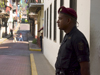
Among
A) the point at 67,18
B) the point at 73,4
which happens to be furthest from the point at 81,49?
the point at 73,4

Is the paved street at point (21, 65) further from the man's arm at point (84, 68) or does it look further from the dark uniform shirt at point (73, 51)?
the man's arm at point (84, 68)

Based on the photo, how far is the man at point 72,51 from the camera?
2.95 metres

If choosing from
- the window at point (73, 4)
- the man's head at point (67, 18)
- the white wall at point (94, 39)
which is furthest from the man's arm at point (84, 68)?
the window at point (73, 4)

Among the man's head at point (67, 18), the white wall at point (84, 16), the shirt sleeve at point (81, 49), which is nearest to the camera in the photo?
the shirt sleeve at point (81, 49)

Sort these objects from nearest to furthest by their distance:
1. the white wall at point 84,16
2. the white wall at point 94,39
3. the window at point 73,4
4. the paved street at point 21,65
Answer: the white wall at point 94,39 < the white wall at point 84,16 < the window at point 73,4 < the paved street at point 21,65

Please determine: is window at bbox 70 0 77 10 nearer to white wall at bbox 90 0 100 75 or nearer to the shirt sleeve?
white wall at bbox 90 0 100 75

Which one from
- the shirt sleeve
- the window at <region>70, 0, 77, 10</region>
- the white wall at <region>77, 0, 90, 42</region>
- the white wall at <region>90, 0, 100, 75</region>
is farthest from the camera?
the window at <region>70, 0, 77, 10</region>

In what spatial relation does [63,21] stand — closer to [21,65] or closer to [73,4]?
[73,4]

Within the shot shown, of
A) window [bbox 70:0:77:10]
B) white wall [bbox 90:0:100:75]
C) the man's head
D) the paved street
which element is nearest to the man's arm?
the man's head

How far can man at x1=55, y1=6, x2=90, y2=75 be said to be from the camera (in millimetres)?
2945

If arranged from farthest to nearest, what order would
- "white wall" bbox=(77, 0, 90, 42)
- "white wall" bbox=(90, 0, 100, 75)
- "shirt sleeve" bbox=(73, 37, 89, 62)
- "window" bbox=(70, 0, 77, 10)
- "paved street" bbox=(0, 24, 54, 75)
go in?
"paved street" bbox=(0, 24, 54, 75) < "window" bbox=(70, 0, 77, 10) < "white wall" bbox=(77, 0, 90, 42) < "white wall" bbox=(90, 0, 100, 75) < "shirt sleeve" bbox=(73, 37, 89, 62)

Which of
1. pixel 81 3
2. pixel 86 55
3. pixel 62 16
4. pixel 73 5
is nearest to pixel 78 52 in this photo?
pixel 86 55

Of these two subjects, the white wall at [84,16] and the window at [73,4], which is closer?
the white wall at [84,16]

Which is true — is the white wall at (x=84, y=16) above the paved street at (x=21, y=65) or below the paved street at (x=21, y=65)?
above
